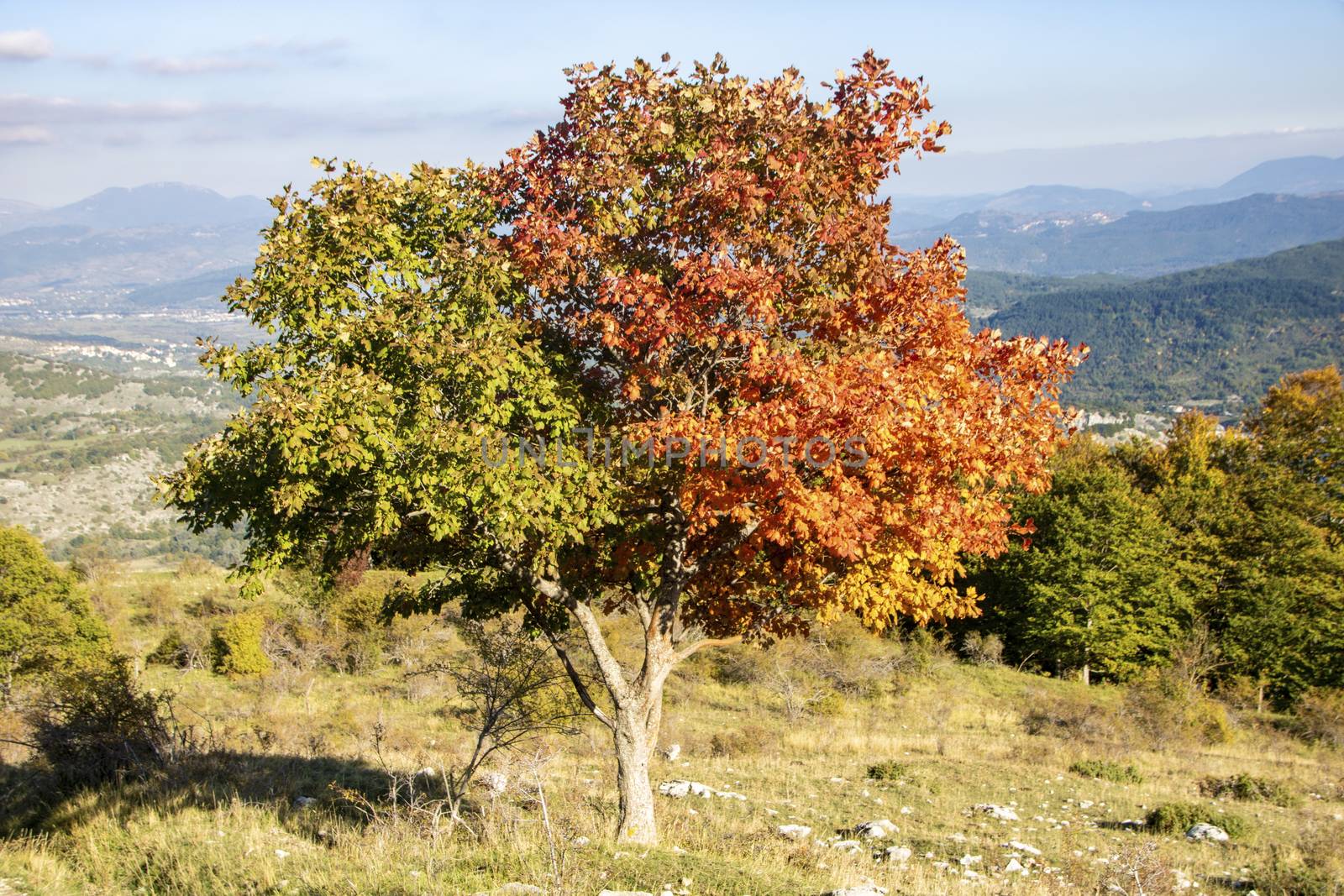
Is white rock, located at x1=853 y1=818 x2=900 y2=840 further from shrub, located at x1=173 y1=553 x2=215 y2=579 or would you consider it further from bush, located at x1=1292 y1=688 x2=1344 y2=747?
shrub, located at x1=173 y1=553 x2=215 y2=579

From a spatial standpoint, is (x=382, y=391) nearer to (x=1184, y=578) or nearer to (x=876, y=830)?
(x=876, y=830)

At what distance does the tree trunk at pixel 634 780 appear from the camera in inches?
392

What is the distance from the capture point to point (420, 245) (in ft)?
30.6

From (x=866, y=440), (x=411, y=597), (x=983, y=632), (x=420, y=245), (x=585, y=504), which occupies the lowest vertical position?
(x=983, y=632)

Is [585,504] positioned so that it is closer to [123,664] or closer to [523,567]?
[523,567]

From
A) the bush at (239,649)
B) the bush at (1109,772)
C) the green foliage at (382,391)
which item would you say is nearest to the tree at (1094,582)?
the bush at (1109,772)

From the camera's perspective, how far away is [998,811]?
16.3 metres

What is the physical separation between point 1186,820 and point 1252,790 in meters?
4.70

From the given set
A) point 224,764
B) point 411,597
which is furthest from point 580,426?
point 224,764

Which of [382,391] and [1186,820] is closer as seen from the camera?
[382,391]

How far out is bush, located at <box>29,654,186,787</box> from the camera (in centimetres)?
1360

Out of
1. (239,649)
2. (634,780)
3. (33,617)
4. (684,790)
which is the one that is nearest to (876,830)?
(684,790)

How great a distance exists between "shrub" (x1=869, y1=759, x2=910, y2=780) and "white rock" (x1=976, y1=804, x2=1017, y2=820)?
246 centimetres

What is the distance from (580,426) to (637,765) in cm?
404
